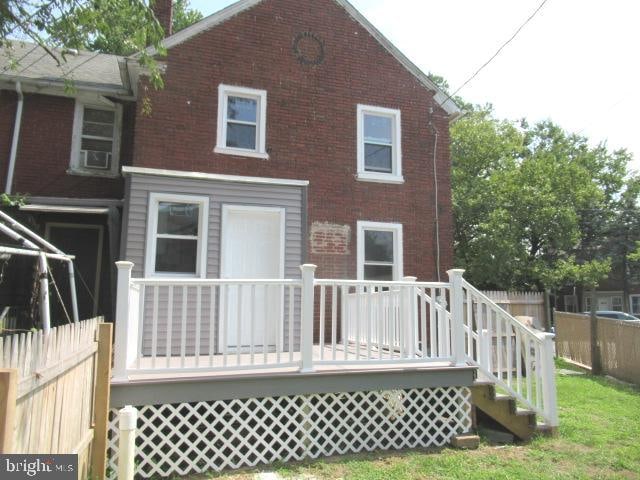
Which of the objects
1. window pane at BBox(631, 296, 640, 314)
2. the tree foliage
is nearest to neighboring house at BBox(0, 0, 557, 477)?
the tree foliage

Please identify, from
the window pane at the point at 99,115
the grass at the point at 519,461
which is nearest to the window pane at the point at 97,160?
the window pane at the point at 99,115

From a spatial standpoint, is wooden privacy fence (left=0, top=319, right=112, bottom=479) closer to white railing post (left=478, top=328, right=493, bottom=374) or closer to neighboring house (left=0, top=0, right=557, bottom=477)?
neighboring house (left=0, top=0, right=557, bottom=477)

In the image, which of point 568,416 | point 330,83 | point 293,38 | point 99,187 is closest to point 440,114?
point 330,83

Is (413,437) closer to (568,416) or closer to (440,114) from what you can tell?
(568,416)

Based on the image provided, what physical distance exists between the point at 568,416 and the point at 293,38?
818 cm

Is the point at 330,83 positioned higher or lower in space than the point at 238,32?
lower

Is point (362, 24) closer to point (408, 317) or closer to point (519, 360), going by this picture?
point (408, 317)

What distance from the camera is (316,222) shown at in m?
9.08

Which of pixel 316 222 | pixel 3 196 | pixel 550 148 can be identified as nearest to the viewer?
pixel 3 196

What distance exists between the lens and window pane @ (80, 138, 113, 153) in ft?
33.0

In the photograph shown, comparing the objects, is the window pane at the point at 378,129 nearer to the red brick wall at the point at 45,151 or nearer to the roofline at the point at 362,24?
the roofline at the point at 362,24

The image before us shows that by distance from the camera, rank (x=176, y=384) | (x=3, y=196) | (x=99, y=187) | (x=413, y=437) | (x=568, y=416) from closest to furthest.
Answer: (x=176, y=384) < (x=413, y=437) < (x=568, y=416) < (x=3, y=196) < (x=99, y=187)

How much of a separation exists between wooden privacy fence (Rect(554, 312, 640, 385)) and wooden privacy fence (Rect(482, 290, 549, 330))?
7.34ft

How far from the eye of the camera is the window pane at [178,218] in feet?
26.4
